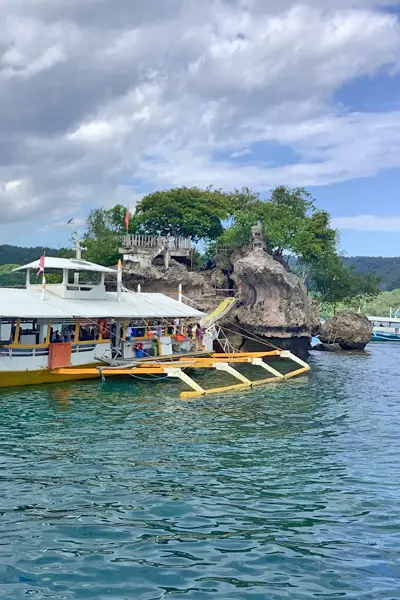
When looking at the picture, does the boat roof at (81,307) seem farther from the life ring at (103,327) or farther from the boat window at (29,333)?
the boat window at (29,333)

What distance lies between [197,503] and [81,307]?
17.5m

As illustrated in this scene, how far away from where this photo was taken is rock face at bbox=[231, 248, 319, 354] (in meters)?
41.8

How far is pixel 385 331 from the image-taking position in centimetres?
8056

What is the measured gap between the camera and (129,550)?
834cm

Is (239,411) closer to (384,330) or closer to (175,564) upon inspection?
(175,564)

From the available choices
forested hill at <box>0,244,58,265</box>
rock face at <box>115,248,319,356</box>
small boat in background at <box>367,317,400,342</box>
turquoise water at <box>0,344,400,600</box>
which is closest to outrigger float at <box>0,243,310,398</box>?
turquoise water at <box>0,344,400,600</box>

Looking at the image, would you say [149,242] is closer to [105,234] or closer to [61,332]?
[105,234]

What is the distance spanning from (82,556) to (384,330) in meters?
78.4

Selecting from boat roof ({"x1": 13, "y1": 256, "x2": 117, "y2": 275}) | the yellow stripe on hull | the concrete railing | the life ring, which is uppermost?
→ the concrete railing

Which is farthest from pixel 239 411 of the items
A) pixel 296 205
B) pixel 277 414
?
pixel 296 205

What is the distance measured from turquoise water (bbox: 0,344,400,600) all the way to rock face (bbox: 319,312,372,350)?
34393 mm

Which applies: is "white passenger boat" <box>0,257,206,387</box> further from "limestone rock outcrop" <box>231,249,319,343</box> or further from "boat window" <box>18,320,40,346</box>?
"limestone rock outcrop" <box>231,249,319,343</box>

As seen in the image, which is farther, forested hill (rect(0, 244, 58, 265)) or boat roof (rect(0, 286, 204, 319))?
forested hill (rect(0, 244, 58, 265))

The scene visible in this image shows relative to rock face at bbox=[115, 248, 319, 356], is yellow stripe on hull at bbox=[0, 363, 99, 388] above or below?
below
